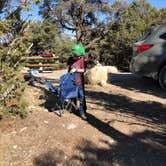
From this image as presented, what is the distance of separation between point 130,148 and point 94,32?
2779 centimetres

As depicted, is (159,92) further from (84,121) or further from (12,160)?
(12,160)

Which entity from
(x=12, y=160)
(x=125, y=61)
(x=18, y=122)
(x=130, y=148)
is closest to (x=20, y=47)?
(x=18, y=122)

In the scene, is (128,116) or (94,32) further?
(94,32)

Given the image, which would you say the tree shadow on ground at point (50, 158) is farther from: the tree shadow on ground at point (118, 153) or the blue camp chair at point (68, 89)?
the blue camp chair at point (68, 89)

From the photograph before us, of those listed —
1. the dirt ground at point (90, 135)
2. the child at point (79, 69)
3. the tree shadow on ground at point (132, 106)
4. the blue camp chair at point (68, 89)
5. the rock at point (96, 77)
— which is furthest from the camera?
the rock at point (96, 77)

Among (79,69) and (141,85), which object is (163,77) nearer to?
(141,85)

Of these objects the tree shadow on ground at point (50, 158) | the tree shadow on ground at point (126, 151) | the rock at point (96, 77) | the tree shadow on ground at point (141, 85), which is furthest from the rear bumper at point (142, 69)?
the tree shadow on ground at point (50, 158)

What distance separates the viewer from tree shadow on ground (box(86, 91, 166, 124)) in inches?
286

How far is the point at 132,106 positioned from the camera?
8.13 meters

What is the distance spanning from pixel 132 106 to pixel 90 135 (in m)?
2.31

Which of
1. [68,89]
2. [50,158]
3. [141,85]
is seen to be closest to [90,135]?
[50,158]

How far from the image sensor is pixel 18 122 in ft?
21.6

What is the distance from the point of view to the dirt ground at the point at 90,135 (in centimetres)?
527

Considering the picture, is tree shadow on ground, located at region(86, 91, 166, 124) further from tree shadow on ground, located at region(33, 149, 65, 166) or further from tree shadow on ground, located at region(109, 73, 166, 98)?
tree shadow on ground, located at region(33, 149, 65, 166)
